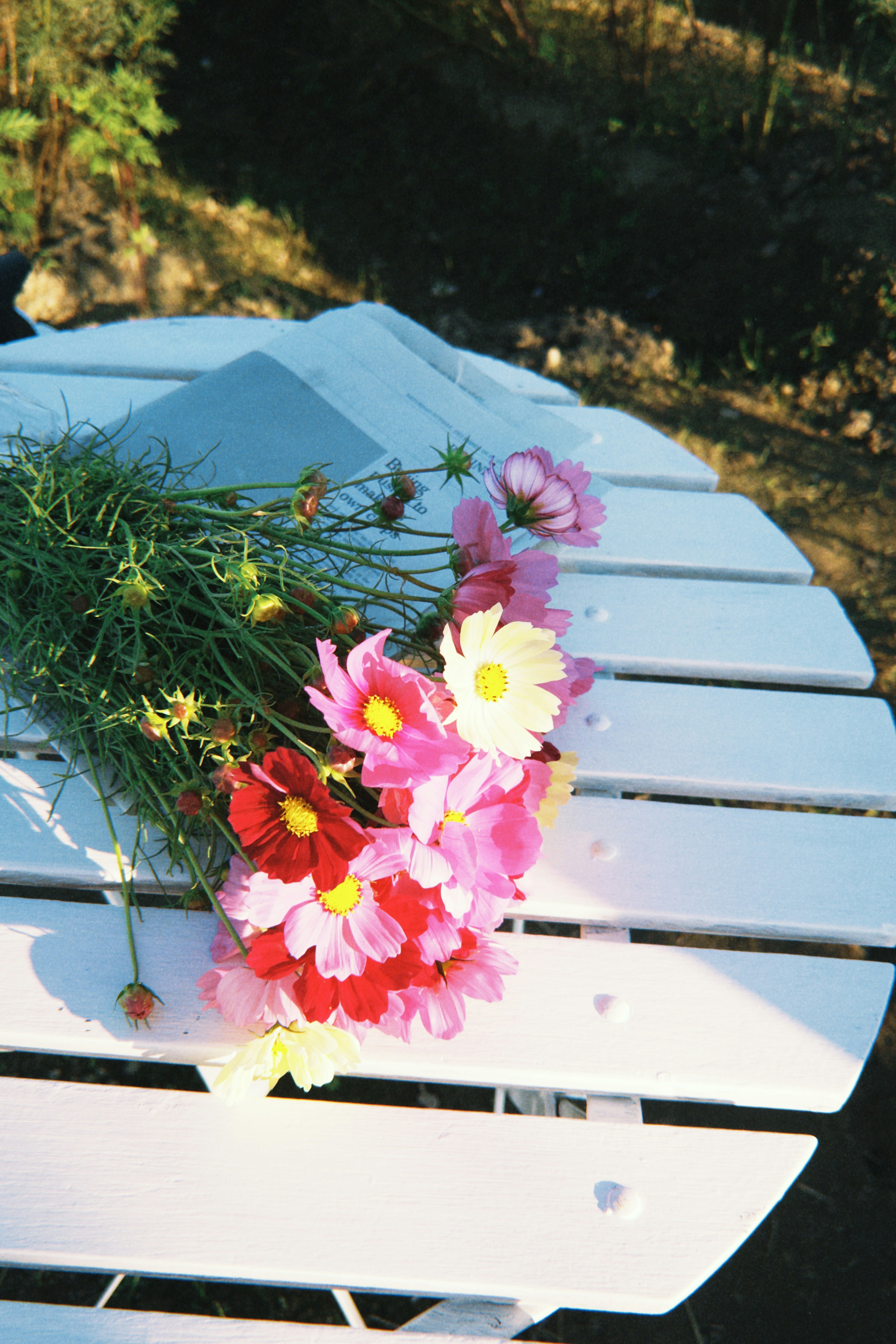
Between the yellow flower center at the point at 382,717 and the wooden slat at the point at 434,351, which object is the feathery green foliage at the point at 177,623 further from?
the wooden slat at the point at 434,351

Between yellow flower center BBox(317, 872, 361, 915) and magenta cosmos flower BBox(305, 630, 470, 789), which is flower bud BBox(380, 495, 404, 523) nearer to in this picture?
magenta cosmos flower BBox(305, 630, 470, 789)

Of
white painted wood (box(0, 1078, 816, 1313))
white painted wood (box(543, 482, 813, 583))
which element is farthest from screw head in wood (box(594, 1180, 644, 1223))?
white painted wood (box(543, 482, 813, 583))

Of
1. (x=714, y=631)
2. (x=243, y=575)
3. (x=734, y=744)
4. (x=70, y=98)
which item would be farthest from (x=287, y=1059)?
(x=70, y=98)

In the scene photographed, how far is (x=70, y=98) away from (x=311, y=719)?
2217 millimetres

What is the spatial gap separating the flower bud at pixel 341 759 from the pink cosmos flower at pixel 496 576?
133mm

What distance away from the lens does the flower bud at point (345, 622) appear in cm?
66

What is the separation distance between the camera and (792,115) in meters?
2.46

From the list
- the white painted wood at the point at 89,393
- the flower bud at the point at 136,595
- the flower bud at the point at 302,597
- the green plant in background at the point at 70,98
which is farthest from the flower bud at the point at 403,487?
the green plant in background at the point at 70,98

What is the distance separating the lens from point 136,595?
70 cm

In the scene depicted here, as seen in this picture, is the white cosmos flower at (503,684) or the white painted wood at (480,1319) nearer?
the white cosmos flower at (503,684)

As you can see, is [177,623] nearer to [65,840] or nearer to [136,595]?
[136,595]

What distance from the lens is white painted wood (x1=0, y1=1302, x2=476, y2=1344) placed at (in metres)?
0.73

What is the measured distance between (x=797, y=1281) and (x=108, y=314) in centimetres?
268

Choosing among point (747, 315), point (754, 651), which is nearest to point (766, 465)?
point (747, 315)
